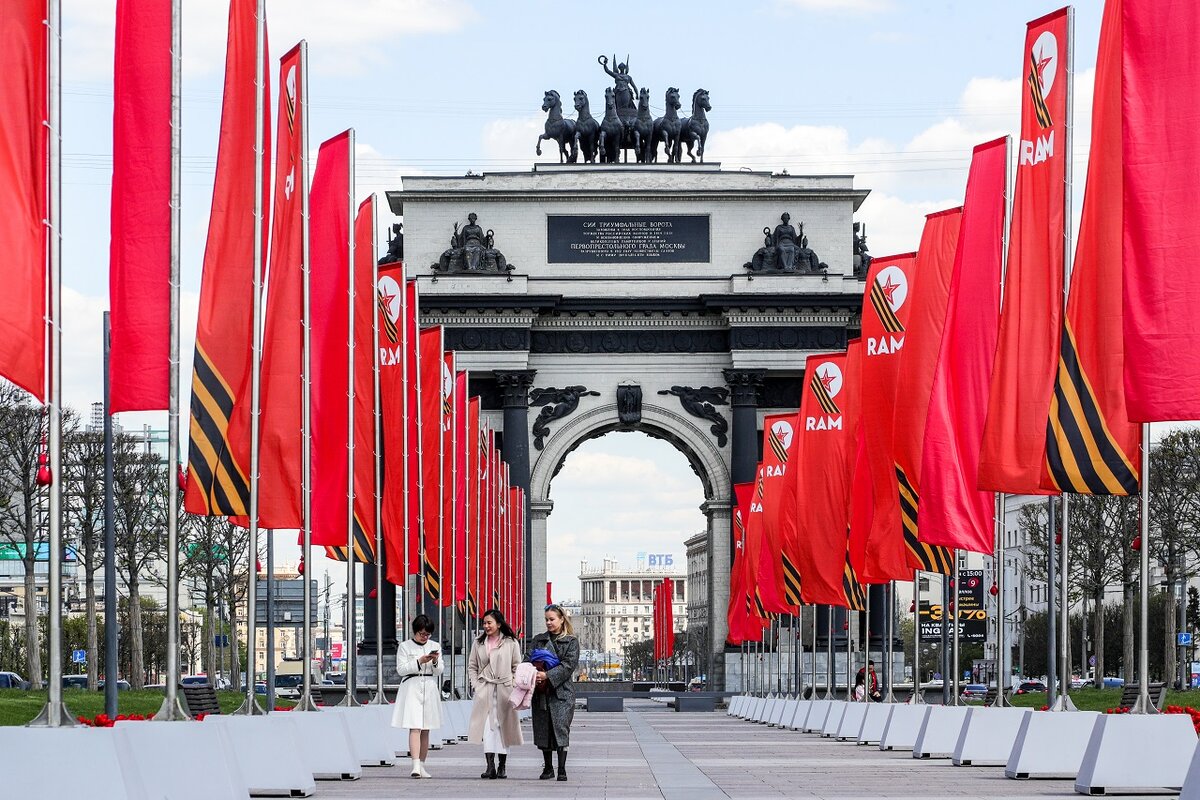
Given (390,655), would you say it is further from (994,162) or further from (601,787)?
(601,787)

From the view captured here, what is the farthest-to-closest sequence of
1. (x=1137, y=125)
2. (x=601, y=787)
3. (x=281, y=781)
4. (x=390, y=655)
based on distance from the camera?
1. (x=390, y=655)
2. (x=601, y=787)
3. (x=281, y=781)
4. (x=1137, y=125)

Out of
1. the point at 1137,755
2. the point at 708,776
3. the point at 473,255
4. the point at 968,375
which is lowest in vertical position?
the point at 708,776

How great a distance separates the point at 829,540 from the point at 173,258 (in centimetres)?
2445

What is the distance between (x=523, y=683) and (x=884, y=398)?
11904 mm

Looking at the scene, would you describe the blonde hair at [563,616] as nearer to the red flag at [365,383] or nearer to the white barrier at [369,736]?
the white barrier at [369,736]

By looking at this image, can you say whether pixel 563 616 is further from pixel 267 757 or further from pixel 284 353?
pixel 267 757

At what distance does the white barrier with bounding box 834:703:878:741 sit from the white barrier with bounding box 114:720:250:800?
21.9 m

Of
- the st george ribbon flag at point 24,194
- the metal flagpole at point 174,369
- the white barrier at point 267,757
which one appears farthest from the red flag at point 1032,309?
the st george ribbon flag at point 24,194

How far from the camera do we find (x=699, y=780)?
26.0m

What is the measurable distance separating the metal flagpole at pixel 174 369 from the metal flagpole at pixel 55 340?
3.52 m

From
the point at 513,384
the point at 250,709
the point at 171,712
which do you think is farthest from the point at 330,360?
the point at 513,384

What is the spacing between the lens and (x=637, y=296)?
8212 centimetres

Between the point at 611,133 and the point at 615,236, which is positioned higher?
the point at 611,133

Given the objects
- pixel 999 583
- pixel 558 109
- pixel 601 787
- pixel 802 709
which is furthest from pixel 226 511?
pixel 558 109
